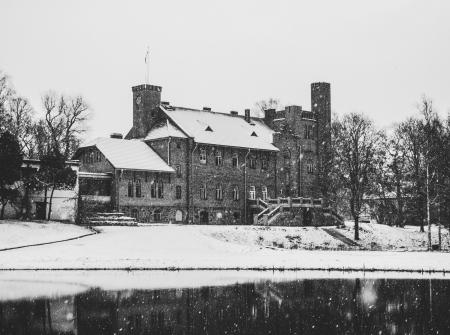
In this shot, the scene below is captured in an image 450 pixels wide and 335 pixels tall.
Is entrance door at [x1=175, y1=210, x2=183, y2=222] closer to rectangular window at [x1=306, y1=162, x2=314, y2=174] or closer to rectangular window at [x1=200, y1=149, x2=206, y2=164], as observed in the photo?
rectangular window at [x1=200, y1=149, x2=206, y2=164]

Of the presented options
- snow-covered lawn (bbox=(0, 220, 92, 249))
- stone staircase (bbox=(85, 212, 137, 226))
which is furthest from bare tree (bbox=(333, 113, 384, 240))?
snow-covered lawn (bbox=(0, 220, 92, 249))

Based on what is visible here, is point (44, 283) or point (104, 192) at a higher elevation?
point (104, 192)

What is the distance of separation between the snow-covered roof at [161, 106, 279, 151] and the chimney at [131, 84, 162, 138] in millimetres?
1276

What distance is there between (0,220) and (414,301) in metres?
38.4

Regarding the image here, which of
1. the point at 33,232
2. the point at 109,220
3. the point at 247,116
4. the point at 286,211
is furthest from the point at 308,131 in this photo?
the point at 33,232

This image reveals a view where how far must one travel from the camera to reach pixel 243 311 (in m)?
26.7

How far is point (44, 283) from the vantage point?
35.4m

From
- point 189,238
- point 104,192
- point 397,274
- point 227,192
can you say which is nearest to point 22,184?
point 104,192

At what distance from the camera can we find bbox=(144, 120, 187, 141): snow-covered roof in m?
76.6

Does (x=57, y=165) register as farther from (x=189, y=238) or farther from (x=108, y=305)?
(x=108, y=305)

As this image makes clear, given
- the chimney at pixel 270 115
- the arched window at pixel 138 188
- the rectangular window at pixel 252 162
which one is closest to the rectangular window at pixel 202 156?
the rectangular window at pixel 252 162

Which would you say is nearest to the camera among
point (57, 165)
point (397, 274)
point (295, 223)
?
point (397, 274)

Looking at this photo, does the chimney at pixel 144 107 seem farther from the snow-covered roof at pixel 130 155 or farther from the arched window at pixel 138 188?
the arched window at pixel 138 188

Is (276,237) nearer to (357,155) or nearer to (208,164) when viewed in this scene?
(357,155)
